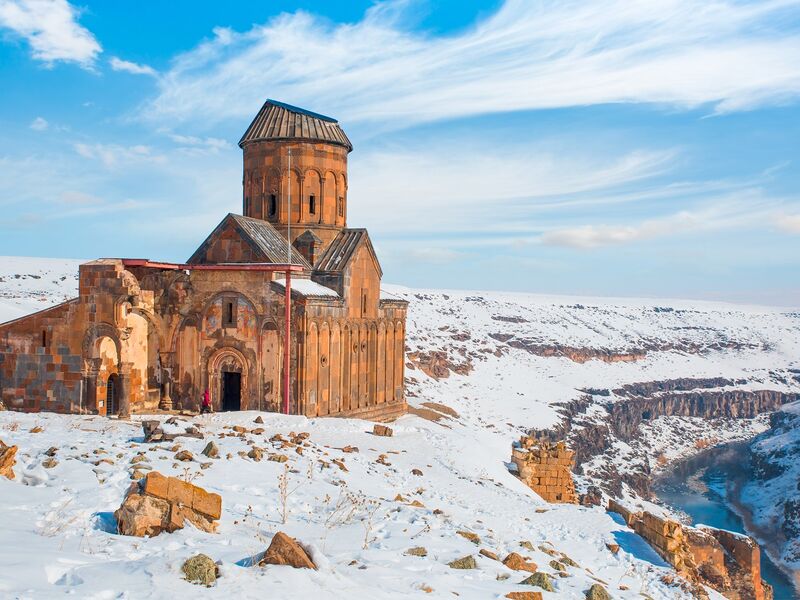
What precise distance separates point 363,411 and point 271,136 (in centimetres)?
1034

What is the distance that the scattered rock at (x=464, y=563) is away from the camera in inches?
352

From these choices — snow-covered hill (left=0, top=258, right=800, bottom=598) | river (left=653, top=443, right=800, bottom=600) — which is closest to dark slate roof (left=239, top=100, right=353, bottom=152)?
snow-covered hill (left=0, top=258, right=800, bottom=598)

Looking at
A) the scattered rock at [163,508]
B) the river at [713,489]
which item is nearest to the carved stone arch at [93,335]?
the scattered rock at [163,508]

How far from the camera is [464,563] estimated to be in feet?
29.4

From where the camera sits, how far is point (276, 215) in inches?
1062

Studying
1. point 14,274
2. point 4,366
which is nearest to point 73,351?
point 4,366

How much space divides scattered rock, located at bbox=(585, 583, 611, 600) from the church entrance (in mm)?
15572

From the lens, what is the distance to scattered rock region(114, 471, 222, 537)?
8.30m

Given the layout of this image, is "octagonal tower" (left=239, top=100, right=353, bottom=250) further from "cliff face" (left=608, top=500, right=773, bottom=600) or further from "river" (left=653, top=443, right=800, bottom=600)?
"river" (left=653, top=443, right=800, bottom=600)

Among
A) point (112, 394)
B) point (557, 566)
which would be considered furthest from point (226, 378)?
point (557, 566)

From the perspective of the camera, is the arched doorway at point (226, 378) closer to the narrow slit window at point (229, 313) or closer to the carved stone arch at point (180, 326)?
the narrow slit window at point (229, 313)

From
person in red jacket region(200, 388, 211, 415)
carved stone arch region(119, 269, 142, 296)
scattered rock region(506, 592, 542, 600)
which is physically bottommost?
scattered rock region(506, 592, 542, 600)

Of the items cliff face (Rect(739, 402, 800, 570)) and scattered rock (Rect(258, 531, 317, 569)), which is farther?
cliff face (Rect(739, 402, 800, 570))

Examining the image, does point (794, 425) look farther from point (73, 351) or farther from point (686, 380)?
point (73, 351)
